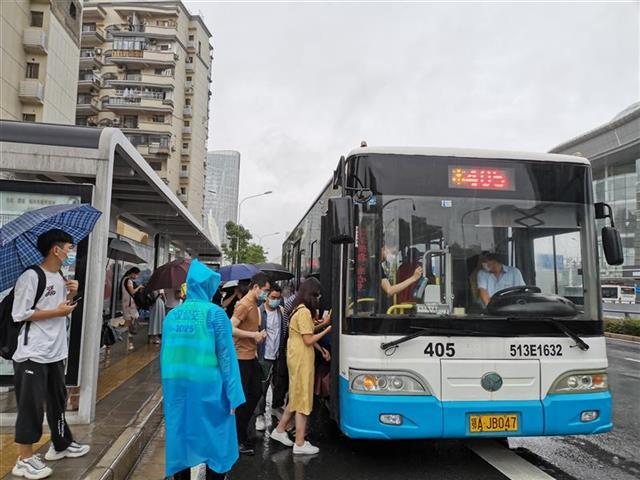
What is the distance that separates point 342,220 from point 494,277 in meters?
1.50

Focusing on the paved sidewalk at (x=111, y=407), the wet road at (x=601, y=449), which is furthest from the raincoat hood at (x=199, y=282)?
the wet road at (x=601, y=449)

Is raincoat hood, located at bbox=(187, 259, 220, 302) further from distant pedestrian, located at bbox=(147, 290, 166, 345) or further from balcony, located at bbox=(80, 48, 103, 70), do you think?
balcony, located at bbox=(80, 48, 103, 70)

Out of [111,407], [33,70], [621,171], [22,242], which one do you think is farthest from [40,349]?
[621,171]

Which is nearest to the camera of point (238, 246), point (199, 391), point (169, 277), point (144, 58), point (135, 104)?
point (199, 391)

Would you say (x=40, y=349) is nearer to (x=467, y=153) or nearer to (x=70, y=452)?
(x=70, y=452)

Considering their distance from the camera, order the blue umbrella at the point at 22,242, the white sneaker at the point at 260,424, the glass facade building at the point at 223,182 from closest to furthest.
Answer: the blue umbrella at the point at 22,242 < the white sneaker at the point at 260,424 < the glass facade building at the point at 223,182

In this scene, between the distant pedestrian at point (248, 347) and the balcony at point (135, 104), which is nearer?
the distant pedestrian at point (248, 347)

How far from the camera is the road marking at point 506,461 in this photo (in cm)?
443

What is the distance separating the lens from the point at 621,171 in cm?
4856

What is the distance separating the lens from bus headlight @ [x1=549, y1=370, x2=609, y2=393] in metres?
4.41

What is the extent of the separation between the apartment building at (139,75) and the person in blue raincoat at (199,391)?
50.2 m

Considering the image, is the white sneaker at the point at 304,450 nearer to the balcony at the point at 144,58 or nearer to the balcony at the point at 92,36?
the balcony at the point at 144,58

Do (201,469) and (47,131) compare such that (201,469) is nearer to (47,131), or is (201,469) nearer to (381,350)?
(381,350)

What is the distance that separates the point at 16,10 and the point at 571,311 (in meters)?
31.8
